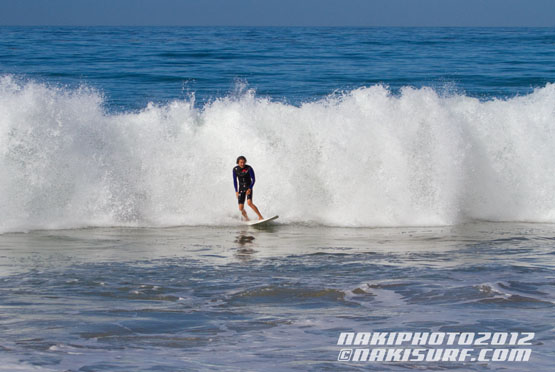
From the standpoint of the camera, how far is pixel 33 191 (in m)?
12.5

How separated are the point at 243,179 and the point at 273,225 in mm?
931

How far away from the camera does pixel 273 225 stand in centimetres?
1226

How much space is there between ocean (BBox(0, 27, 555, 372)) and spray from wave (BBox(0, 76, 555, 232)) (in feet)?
0.11

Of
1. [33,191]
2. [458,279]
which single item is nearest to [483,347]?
[458,279]

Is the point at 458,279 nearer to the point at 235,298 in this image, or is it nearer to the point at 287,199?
the point at 235,298

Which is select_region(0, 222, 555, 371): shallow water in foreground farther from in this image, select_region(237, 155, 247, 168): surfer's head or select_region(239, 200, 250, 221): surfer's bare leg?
select_region(237, 155, 247, 168): surfer's head

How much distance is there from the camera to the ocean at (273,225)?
19.3ft

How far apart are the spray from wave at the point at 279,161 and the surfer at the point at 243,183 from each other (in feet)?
1.87

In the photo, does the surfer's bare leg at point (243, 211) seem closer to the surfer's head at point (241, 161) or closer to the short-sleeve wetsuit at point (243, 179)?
the short-sleeve wetsuit at point (243, 179)

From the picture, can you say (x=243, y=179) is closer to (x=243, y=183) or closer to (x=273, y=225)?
(x=243, y=183)

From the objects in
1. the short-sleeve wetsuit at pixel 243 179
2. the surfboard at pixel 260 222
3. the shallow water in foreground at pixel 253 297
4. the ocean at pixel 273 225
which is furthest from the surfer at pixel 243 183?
the shallow water in foreground at pixel 253 297

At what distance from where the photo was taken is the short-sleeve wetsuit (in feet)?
40.2

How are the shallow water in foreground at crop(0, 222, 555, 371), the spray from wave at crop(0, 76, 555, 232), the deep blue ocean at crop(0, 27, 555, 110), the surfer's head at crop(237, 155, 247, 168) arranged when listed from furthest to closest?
the deep blue ocean at crop(0, 27, 555, 110), the spray from wave at crop(0, 76, 555, 232), the surfer's head at crop(237, 155, 247, 168), the shallow water in foreground at crop(0, 222, 555, 371)

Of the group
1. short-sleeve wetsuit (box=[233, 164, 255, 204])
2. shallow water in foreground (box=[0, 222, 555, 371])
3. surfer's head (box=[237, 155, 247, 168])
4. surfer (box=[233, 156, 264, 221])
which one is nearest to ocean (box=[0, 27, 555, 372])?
shallow water in foreground (box=[0, 222, 555, 371])
